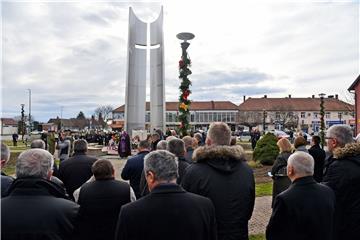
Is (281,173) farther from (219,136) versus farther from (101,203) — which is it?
(101,203)

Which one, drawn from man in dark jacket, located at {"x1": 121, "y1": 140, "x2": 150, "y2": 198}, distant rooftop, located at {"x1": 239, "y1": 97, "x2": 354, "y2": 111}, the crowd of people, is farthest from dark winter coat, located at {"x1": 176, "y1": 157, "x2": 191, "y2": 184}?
distant rooftop, located at {"x1": 239, "y1": 97, "x2": 354, "y2": 111}

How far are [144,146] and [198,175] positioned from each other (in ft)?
8.60

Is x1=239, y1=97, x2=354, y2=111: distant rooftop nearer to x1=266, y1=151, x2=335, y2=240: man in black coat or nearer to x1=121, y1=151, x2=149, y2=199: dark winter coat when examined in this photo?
x1=121, y1=151, x2=149, y2=199: dark winter coat

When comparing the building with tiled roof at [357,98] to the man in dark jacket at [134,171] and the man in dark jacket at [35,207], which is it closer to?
the man in dark jacket at [134,171]

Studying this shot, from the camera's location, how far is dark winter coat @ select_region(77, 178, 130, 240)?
4.01 m

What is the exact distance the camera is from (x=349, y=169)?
4.02 m

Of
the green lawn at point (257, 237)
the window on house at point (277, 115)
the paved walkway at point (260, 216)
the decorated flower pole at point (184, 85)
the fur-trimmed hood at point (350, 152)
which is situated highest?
the window on house at point (277, 115)

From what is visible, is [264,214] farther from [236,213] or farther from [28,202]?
[28,202]

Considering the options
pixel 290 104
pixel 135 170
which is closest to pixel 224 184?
pixel 135 170

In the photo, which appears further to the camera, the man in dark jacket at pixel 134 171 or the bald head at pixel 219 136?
the man in dark jacket at pixel 134 171

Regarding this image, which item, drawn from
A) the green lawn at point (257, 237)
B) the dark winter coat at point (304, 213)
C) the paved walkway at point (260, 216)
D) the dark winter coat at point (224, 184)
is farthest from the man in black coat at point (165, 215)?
the paved walkway at point (260, 216)

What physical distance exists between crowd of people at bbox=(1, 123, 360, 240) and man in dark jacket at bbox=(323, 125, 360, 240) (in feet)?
0.03

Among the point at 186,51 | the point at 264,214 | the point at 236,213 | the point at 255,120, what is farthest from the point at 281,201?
the point at 255,120

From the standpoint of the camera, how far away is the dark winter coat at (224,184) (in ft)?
12.0
